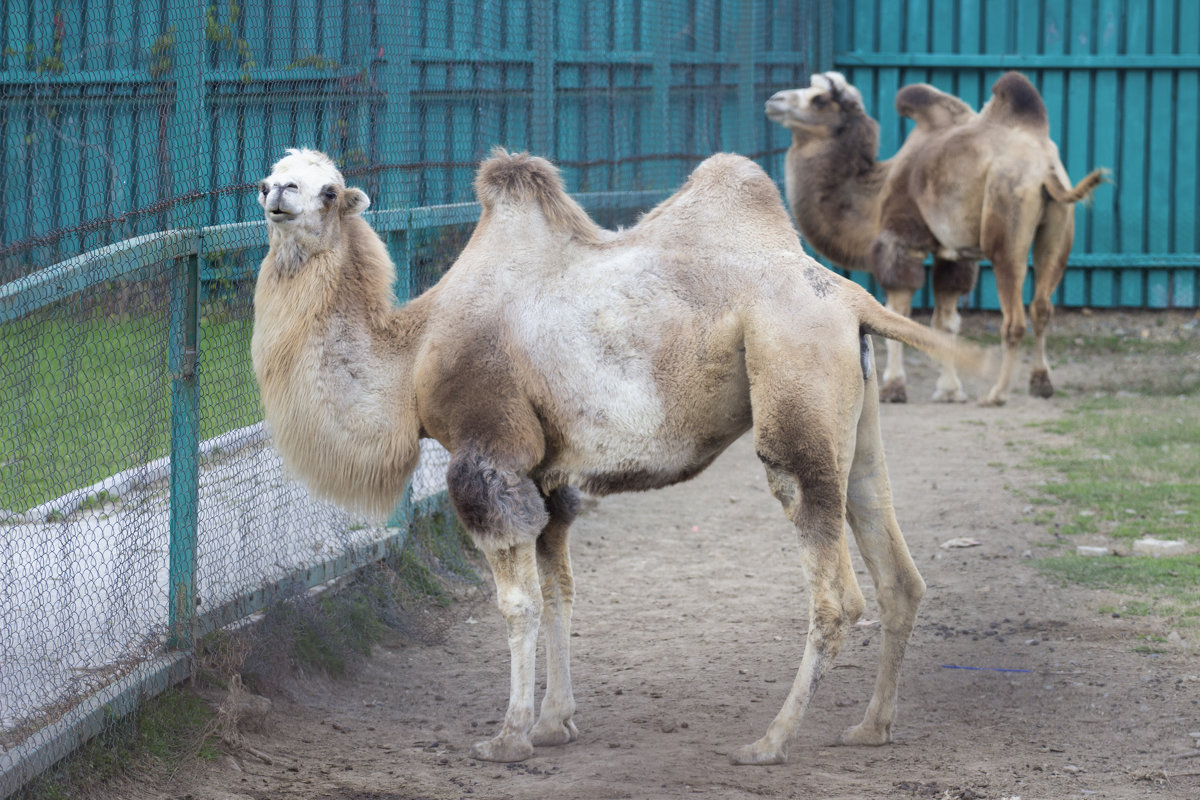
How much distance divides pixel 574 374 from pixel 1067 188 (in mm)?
6938

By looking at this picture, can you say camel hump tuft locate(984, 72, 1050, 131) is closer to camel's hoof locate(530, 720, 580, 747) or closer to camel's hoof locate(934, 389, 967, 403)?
camel's hoof locate(934, 389, 967, 403)

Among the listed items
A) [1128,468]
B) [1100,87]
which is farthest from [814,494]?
[1100,87]

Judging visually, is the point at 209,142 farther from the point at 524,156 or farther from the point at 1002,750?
the point at 1002,750

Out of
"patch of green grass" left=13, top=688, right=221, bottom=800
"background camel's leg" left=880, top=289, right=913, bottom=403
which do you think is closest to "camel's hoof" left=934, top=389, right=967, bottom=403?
A: "background camel's leg" left=880, top=289, right=913, bottom=403

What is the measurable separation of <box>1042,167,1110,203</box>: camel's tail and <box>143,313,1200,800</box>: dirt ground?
10.7 feet

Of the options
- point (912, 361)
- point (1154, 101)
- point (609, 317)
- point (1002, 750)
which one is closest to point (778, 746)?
point (1002, 750)

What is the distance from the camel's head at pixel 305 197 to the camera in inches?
170

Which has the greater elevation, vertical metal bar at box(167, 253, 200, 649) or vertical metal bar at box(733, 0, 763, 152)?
vertical metal bar at box(733, 0, 763, 152)

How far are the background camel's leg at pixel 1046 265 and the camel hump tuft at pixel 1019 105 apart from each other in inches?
27.2

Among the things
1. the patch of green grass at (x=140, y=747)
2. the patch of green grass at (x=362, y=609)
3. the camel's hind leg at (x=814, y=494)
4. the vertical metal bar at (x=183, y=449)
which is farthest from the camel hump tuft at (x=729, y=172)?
the patch of green grass at (x=140, y=747)

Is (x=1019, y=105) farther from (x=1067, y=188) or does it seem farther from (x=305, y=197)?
(x=305, y=197)

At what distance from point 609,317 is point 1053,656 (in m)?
2.40

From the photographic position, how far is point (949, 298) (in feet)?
36.7

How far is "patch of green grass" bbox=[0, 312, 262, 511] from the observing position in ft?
13.2
